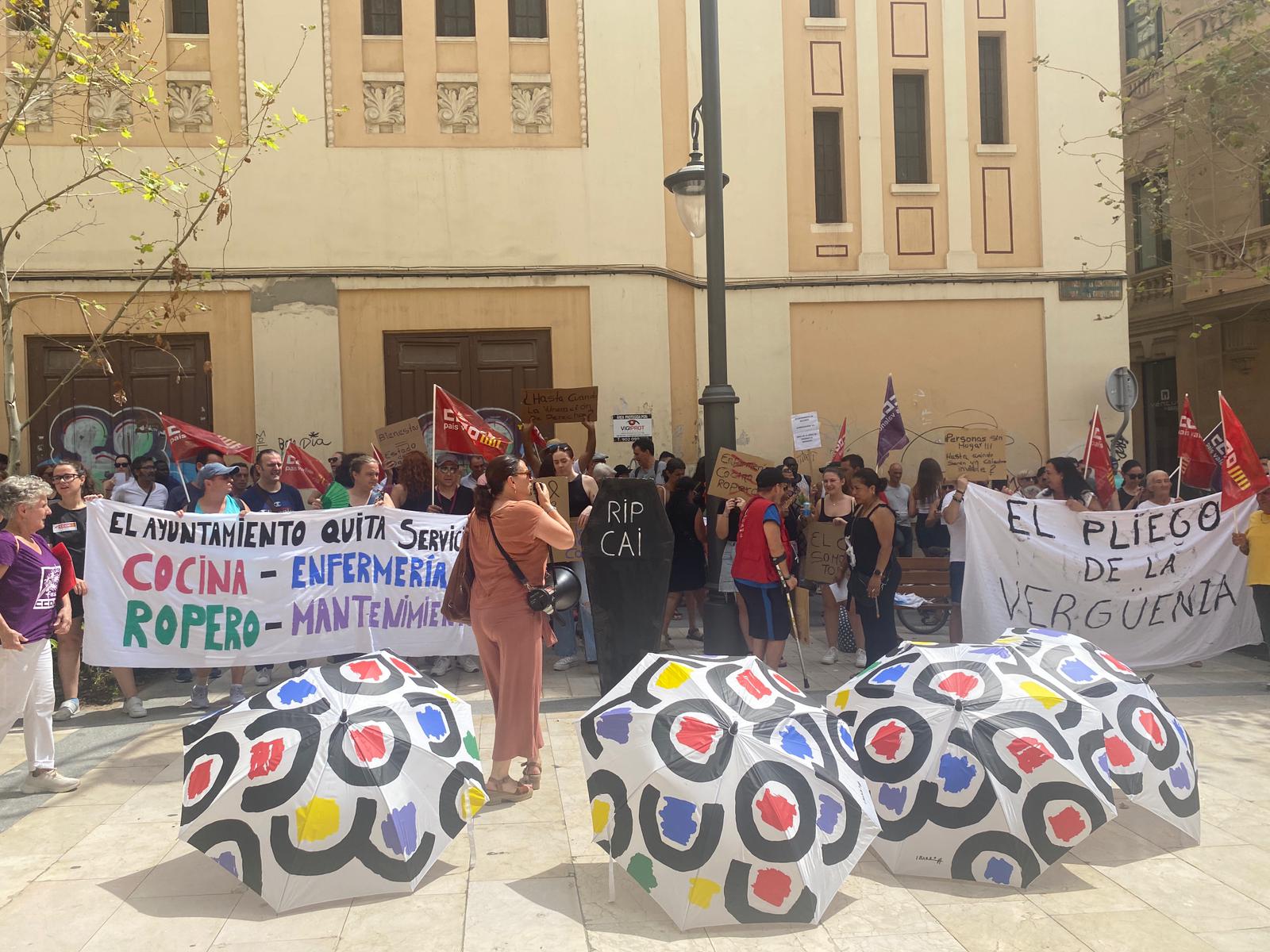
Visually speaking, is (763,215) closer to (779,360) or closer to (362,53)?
(779,360)

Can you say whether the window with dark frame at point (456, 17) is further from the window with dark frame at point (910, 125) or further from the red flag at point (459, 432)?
the red flag at point (459, 432)

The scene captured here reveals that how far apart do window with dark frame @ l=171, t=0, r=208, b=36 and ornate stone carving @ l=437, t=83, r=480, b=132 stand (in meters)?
3.35

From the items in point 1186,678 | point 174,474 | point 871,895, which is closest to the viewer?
point 871,895

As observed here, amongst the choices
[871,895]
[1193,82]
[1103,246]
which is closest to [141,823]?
[871,895]

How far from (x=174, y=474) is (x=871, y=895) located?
1181 cm

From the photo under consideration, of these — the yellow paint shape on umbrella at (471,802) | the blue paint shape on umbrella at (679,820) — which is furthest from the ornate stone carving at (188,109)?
the blue paint shape on umbrella at (679,820)

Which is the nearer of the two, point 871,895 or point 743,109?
point 871,895

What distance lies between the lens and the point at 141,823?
5754mm

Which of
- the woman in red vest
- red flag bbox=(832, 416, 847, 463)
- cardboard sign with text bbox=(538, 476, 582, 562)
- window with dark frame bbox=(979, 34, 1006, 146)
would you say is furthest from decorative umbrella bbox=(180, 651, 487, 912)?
window with dark frame bbox=(979, 34, 1006, 146)

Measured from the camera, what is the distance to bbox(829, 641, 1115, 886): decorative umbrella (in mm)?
4562

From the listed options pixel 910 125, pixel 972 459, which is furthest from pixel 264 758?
pixel 910 125

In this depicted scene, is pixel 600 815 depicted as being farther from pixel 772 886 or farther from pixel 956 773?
pixel 956 773

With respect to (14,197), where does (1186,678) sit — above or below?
below

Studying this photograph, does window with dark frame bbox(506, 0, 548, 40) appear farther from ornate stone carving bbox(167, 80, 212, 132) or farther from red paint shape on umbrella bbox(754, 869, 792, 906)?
red paint shape on umbrella bbox(754, 869, 792, 906)
